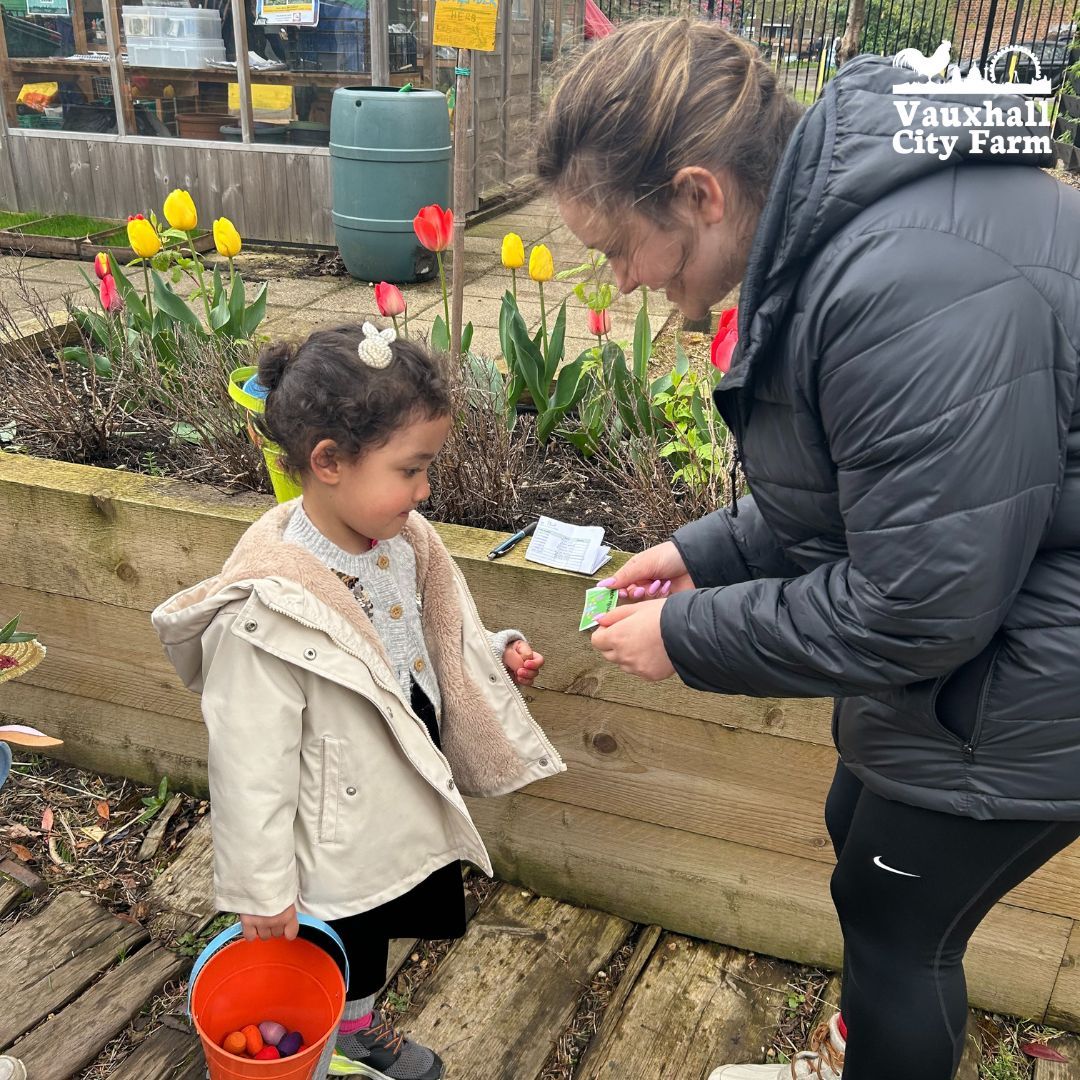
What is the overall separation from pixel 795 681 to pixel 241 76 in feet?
21.4

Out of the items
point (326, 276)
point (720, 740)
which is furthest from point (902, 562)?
point (326, 276)

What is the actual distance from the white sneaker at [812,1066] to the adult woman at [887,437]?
1.14 ft

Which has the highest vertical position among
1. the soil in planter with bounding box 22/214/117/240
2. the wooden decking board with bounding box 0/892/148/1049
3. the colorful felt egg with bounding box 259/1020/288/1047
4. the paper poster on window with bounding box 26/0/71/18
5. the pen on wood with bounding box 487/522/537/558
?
the paper poster on window with bounding box 26/0/71/18

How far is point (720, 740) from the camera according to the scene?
1.95 m

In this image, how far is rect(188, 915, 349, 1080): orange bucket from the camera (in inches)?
60.9

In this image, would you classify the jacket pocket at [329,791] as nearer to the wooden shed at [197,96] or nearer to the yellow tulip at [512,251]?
the yellow tulip at [512,251]

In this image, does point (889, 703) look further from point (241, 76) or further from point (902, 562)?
point (241, 76)

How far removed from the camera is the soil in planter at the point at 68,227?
6.55m

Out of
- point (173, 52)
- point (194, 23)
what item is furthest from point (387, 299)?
point (173, 52)

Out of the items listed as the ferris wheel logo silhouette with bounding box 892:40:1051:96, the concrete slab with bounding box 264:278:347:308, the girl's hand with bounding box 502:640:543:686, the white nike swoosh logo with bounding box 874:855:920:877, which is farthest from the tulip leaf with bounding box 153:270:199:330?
the concrete slab with bounding box 264:278:347:308

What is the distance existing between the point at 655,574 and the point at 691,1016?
931 mm

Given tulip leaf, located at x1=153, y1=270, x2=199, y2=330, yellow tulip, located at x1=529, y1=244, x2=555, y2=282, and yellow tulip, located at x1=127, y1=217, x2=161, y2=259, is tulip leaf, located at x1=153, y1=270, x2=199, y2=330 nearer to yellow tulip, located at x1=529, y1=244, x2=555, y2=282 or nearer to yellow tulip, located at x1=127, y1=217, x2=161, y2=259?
yellow tulip, located at x1=127, y1=217, x2=161, y2=259

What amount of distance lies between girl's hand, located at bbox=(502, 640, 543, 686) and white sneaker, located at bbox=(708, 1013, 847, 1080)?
2.45 ft

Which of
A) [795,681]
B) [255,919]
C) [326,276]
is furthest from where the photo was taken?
[326,276]
